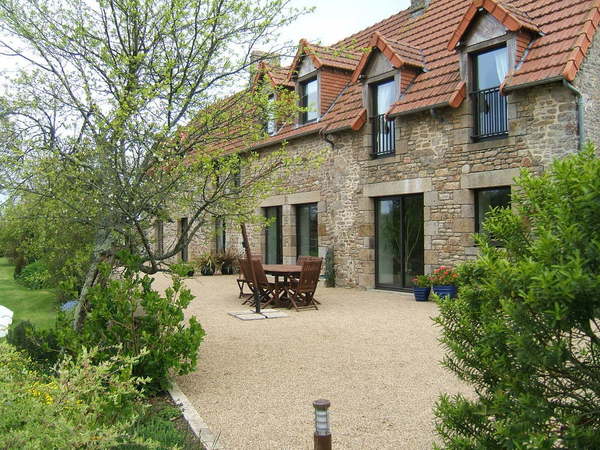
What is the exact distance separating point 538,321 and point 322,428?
5.07 feet

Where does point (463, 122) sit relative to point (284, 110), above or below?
above

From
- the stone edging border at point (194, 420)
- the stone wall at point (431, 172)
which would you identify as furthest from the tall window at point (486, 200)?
the stone edging border at point (194, 420)

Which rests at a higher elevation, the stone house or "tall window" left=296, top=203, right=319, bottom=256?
the stone house

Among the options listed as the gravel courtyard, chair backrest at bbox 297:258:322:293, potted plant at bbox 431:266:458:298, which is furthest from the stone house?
the gravel courtyard

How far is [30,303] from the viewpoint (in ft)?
39.3

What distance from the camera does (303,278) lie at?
9.98m

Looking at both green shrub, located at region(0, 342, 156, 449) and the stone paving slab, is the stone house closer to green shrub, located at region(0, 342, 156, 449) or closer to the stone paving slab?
the stone paving slab

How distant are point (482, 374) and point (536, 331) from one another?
2.05 feet

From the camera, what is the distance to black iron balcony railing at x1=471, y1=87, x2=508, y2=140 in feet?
33.6

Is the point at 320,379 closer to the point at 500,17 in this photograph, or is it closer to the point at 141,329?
the point at 141,329

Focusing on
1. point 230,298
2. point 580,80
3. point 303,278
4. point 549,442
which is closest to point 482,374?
point 549,442

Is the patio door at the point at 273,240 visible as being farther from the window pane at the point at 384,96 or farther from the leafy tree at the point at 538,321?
the leafy tree at the point at 538,321

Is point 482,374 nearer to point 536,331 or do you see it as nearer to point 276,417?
point 536,331

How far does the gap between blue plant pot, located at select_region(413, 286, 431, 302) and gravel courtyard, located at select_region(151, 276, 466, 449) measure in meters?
1.45
